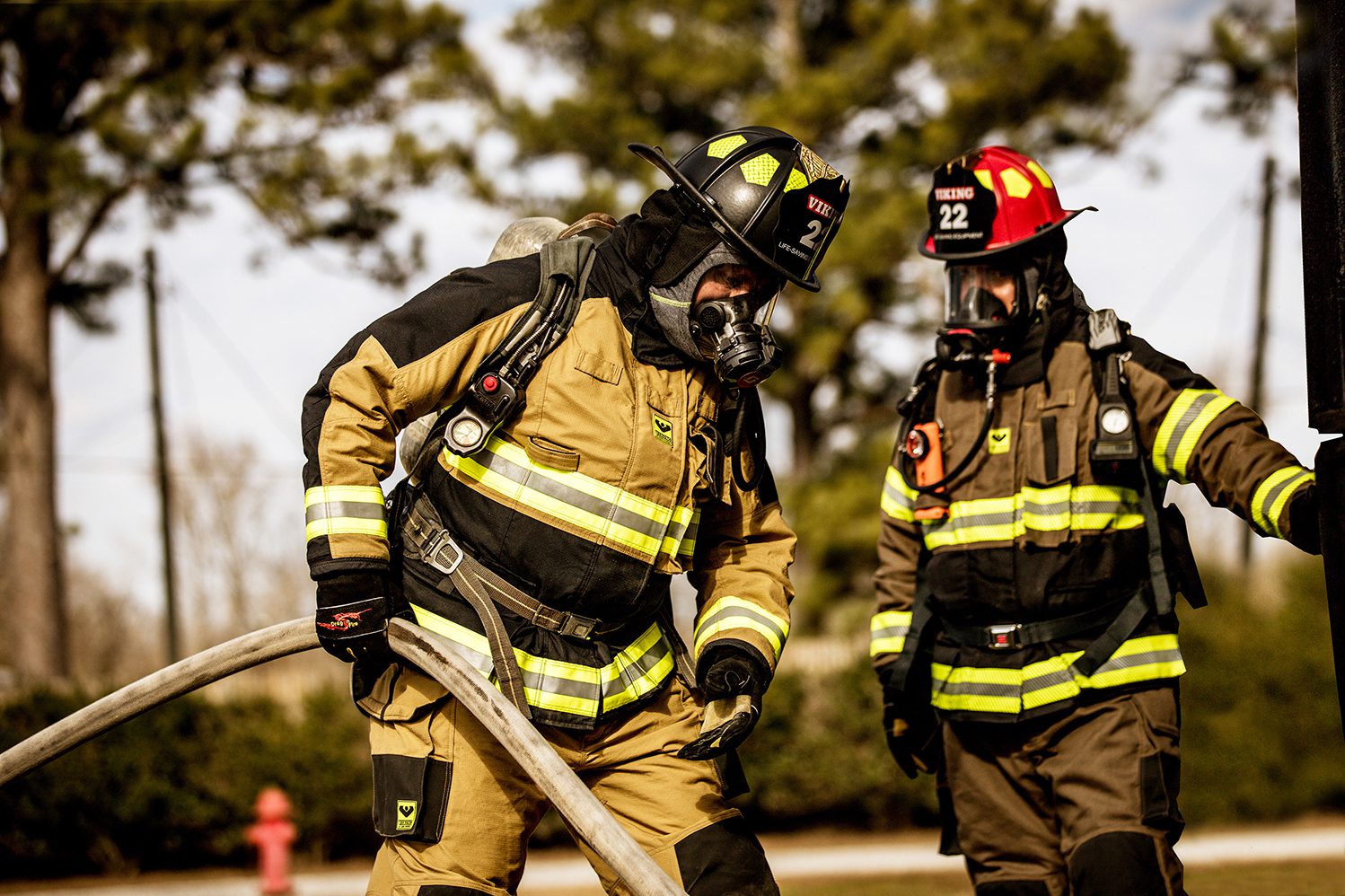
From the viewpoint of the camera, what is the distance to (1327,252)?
9.38 feet

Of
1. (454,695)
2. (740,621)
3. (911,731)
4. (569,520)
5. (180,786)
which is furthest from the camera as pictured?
(180,786)

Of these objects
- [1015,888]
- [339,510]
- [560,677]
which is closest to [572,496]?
[560,677]

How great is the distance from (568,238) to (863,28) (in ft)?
55.8

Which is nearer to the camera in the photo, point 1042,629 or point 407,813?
point 407,813

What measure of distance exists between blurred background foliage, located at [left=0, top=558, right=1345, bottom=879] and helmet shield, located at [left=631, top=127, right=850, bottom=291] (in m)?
7.57

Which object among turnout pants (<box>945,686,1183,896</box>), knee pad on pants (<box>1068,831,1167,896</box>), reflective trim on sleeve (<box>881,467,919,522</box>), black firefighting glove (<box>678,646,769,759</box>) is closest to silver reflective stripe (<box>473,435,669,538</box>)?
black firefighting glove (<box>678,646,769,759</box>)

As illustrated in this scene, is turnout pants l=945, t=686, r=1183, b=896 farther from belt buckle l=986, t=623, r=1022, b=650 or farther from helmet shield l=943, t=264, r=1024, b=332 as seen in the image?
helmet shield l=943, t=264, r=1024, b=332

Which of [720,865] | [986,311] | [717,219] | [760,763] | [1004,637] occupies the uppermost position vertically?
[717,219]

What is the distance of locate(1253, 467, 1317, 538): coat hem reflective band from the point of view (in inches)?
128

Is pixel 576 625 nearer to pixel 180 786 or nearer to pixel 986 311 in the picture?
pixel 986 311

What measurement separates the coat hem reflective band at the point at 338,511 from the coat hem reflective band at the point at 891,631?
62.3 inches

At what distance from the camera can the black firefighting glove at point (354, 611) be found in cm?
309

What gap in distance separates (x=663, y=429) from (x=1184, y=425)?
54.5 inches

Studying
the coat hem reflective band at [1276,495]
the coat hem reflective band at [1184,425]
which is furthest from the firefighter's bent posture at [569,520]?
the coat hem reflective band at [1276,495]
